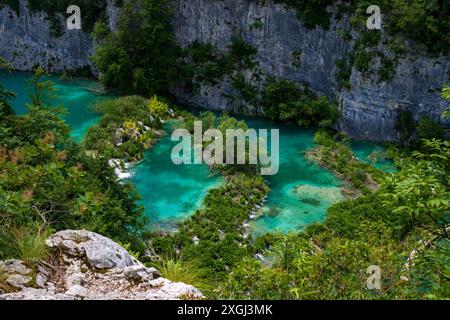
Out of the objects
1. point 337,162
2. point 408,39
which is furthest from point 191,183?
point 408,39

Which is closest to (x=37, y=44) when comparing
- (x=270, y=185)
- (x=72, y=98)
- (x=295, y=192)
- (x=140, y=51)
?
(x=72, y=98)

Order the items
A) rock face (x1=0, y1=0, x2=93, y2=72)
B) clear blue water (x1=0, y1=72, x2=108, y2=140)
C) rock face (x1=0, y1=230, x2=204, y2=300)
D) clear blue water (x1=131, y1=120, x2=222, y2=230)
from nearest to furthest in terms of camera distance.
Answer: rock face (x1=0, y1=230, x2=204, y2=300) < clear blue water (x1=131, y1=120, x2=222, y2=230) < clear blue water (x1=0, y1=72, x2=108, y2=140) < rock face (x1=0, y1=0, x2=93, y2=72)

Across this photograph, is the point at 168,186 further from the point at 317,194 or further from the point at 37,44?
the point at 37,44

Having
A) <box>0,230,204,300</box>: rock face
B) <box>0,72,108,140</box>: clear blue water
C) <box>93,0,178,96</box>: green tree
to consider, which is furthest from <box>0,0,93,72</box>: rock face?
<box>0,230,204,300</box>: rock face

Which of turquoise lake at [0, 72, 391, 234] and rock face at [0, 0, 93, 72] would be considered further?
rock face at [0, 0, 93, 72]

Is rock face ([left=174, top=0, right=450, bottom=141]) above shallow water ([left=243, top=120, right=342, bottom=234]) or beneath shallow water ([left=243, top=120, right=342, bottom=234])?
above

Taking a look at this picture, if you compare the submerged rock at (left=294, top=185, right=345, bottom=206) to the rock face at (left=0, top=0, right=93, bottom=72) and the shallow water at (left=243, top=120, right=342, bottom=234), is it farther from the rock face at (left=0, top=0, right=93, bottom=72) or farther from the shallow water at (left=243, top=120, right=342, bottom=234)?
the rock face at (left=0, top=0, right=93, bottom=72)
